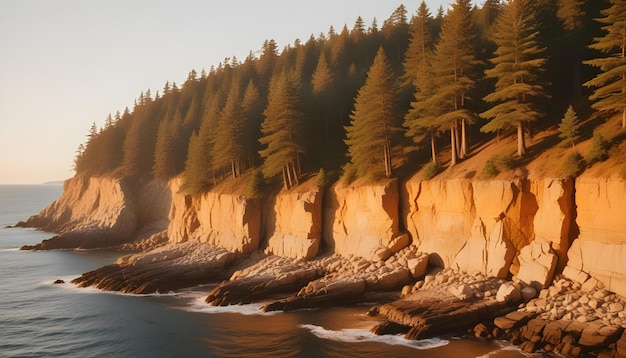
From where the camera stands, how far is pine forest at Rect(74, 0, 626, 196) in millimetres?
34688

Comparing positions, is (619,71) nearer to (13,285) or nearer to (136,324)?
(136,324)

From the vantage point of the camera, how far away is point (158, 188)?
7475 centimetres

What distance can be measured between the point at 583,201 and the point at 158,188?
64.0 m

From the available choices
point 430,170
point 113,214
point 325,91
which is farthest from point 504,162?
point 113,214

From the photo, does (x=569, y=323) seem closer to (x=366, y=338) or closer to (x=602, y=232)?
(x=602, y=232)

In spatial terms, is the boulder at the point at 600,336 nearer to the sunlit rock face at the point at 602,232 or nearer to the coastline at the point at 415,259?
the coastline at the point at 415,259

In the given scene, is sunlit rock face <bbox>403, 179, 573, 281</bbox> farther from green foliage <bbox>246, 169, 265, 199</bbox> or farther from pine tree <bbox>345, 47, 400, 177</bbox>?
green foliage <bbox>246, 169, 265, 199</bbox>

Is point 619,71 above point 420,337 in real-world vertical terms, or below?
above

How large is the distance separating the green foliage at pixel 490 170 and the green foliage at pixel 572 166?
4701mm

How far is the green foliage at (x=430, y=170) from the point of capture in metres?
37.7

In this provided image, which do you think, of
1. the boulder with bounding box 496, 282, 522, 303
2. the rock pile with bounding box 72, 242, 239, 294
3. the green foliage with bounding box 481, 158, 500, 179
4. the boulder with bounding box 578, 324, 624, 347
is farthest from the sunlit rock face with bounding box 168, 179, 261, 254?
the boulder with bounding box 578, 324, 624, 347

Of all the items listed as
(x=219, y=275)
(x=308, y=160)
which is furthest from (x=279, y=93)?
(x=219, y=275)

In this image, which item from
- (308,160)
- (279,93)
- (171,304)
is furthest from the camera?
(308,160)

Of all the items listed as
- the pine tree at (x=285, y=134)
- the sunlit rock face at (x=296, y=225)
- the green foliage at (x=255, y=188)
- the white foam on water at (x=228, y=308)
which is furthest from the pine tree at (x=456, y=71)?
the green foliage at (x=255, y=188)
